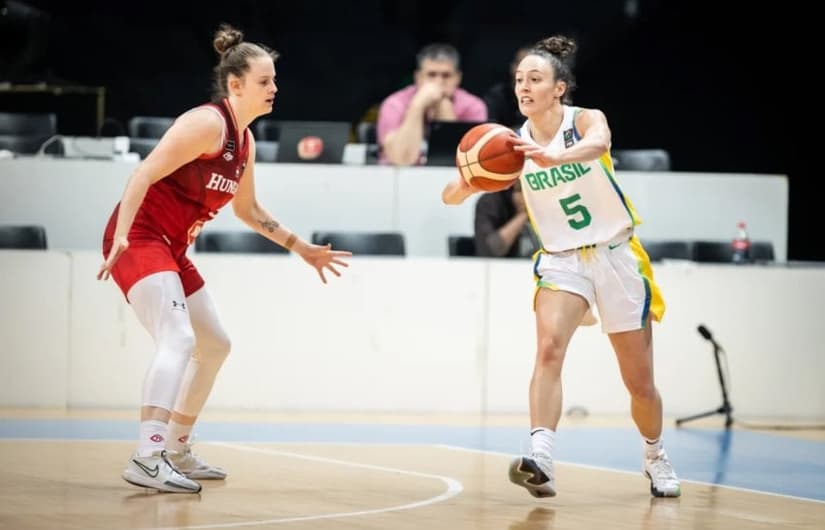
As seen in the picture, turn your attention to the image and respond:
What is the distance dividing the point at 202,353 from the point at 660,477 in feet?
6.31

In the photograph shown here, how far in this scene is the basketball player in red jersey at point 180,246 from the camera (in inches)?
227

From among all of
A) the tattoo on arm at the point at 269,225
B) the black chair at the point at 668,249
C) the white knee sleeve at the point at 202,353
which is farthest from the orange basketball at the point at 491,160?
the black chair at the point at 668,249

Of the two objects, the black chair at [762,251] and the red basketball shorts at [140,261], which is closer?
the red basketball shorts at [140,261]

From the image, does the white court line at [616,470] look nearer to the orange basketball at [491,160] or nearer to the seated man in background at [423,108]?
the orange basketball at [491,160]

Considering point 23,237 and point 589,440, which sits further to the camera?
point 23,237

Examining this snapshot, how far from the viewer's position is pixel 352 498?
5883 mm

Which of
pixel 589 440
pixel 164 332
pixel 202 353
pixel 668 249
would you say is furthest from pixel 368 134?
pixel 164 332

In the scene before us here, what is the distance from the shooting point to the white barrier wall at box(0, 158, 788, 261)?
33.7 ft

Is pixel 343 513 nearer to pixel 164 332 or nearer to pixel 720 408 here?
pixel 164 332

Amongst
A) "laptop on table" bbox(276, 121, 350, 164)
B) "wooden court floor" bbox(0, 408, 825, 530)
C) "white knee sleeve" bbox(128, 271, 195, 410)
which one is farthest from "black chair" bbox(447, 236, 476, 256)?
"white knee sleeve" bbox(128, 271, 195, 410)

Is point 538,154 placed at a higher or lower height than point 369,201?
lower

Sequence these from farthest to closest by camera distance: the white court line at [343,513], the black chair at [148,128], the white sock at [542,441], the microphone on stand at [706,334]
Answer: the black chair at [148,128] < the microphone on stand at [706,334] < the white sock at [542,441] < the white court line at [343,513]

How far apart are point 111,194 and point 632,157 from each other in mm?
4018

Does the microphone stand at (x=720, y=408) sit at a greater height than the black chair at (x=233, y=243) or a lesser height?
lesser
